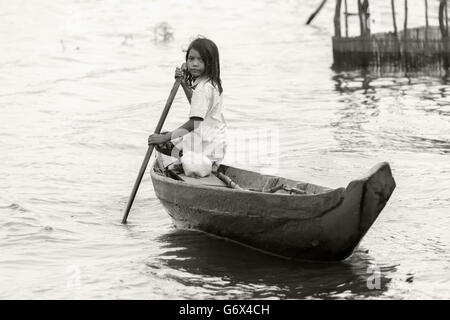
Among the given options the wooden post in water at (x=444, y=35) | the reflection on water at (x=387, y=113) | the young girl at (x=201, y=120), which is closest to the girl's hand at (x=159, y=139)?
the young girl at (x=201, y=120)

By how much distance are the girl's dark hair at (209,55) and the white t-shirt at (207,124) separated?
0.05 meters

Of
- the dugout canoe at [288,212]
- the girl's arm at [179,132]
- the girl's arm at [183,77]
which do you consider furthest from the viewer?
the girl's arm at [183,77]

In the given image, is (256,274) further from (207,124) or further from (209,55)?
(209,55)

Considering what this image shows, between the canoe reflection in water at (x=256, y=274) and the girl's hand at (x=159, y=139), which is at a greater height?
the girl's hand at (x=159, y=139)

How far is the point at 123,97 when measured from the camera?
591 inches

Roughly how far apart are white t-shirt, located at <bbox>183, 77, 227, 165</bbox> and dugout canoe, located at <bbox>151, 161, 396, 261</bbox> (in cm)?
28

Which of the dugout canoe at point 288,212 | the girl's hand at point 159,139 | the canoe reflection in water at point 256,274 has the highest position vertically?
the girl's hand at point 159,139

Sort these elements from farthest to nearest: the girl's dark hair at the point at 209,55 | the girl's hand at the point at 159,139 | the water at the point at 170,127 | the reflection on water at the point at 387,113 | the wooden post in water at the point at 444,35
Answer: the wooden post in water at the point at 444,35
the reflection on water at the point at 387,113
the girl's hand at the point at 159,139
the girl's dark hair at the point at 209,55
the water at the point at 170,127

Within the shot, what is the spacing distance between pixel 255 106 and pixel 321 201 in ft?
27.6

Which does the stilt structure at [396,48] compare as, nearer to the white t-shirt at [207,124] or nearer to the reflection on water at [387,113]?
the reflection on water at [387,113]

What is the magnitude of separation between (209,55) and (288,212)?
54.8 inches

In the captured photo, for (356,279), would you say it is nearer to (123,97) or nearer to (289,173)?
(289,173)

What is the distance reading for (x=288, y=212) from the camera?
19.0 feet

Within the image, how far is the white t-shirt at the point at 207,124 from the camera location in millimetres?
6520
